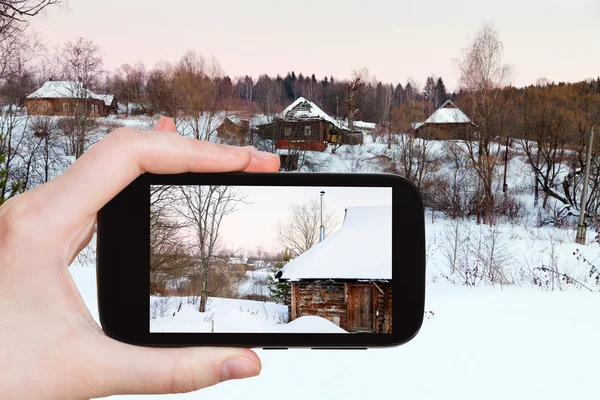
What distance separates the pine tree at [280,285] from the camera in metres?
0.91

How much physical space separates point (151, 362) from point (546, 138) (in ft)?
44.7

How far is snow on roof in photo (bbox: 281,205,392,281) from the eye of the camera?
2.76 feet

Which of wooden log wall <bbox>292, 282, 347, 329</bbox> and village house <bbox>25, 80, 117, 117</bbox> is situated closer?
wooden log wall <bbox>292, 282, 347, 329</bbox>

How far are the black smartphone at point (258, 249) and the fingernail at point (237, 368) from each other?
0.09ft

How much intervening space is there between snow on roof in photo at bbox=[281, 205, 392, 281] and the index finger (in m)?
0.25

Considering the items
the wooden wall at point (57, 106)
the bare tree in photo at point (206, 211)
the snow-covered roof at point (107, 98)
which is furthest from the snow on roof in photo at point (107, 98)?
Result: the bare tree in photo at point (206, 211)

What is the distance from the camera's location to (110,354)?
0.75m

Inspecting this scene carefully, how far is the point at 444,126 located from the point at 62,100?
10.4 metres

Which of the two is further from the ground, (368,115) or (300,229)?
(368,115)

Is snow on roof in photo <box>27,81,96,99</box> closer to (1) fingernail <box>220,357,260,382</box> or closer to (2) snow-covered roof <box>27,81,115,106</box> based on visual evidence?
(2) snow-covered roof <box>27,81,115,106</box>

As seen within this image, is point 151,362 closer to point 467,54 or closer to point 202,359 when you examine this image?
point 202,359

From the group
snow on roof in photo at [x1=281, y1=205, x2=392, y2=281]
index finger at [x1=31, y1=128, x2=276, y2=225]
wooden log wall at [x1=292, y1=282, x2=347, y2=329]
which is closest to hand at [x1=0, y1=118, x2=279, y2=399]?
index finger at [x1=31, y1=128, x2=276, y2=225]

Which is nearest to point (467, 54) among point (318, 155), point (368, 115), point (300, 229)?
point (318, 155)

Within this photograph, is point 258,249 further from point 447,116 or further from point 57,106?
point 447,116
